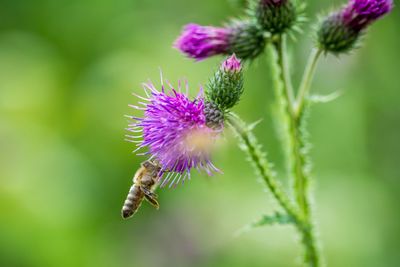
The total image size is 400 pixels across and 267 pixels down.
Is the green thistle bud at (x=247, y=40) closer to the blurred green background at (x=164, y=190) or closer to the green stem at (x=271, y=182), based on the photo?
the green stem at (x=271, y=182)

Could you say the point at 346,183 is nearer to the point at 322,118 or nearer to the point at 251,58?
the point at 322,118

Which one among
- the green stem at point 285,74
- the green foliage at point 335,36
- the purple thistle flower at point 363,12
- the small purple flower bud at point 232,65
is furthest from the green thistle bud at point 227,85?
the purple thistle flower at point 363,12

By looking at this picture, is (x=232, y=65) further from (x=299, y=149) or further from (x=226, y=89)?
(x=299, y=149)

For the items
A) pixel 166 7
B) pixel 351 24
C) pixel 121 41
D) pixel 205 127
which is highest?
pixel 166 7

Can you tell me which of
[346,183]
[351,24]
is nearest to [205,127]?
[351,24]

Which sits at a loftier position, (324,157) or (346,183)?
(324,157)
